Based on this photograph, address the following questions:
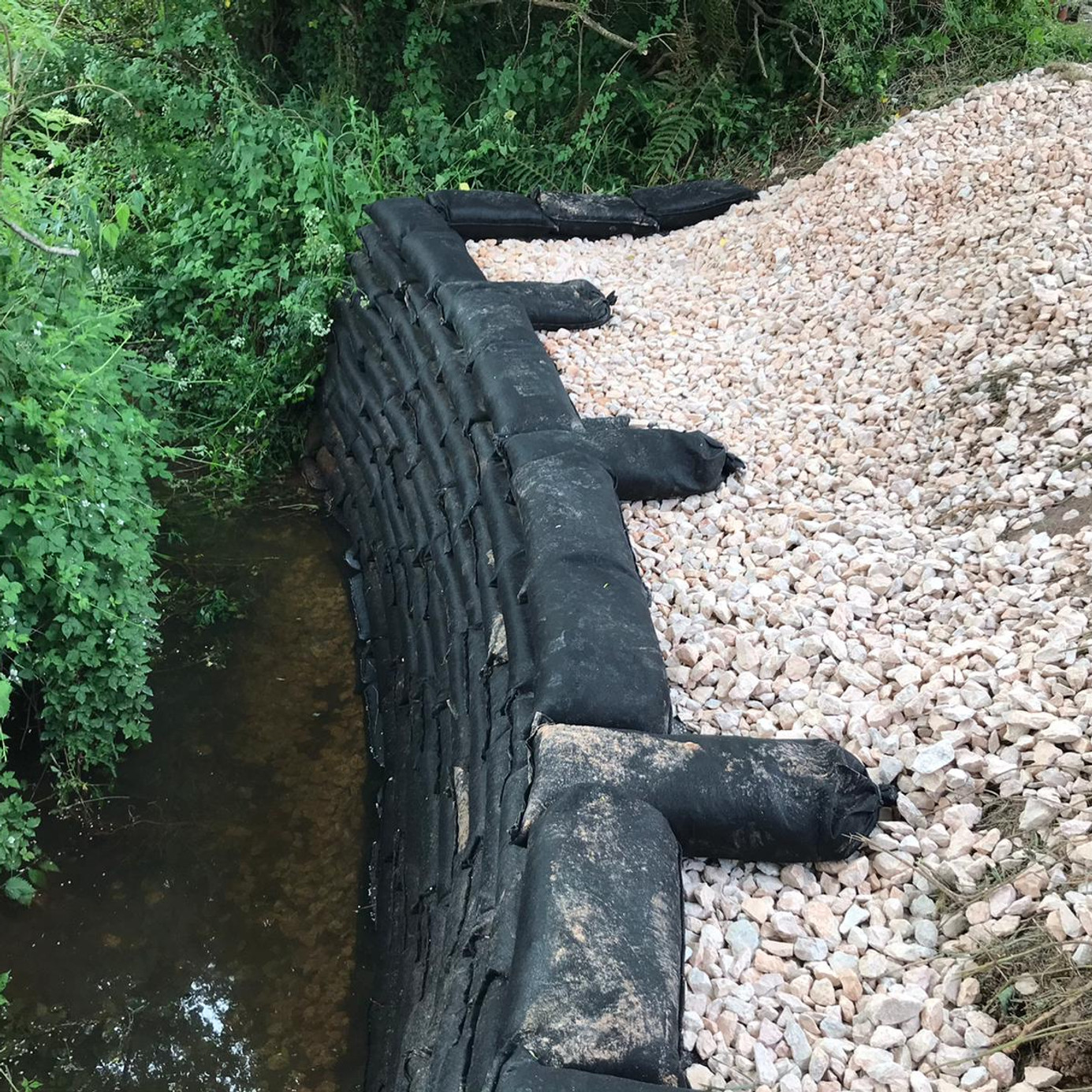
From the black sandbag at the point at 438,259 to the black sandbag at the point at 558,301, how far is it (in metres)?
0.10

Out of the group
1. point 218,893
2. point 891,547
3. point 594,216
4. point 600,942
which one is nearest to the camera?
point 600,942

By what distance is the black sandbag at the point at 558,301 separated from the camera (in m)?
4.94

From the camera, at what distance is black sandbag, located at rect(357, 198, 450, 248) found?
545cm

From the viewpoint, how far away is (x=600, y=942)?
85.7 inches

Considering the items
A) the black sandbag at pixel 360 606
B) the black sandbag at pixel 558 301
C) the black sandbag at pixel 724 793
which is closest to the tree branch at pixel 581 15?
the black sandbag at pixel 558 301

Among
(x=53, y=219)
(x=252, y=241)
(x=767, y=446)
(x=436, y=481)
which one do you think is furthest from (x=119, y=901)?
(x=252, y=241)

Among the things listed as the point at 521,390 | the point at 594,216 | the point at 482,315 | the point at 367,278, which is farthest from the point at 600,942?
the point at 594,216

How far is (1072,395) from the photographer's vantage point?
3662 millimetres

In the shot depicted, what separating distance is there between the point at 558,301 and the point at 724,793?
314 cm

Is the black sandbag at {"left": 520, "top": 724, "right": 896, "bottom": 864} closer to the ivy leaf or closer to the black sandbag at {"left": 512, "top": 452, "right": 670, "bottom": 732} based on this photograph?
the black sandbag at {"left": 512, "top": 452, "right": 670, "bottom": 732}

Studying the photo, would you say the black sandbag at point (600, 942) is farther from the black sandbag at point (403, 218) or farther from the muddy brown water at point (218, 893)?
the black sandbag at point (403, 218)

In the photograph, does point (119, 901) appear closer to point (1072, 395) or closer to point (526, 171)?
point (1072, 395)

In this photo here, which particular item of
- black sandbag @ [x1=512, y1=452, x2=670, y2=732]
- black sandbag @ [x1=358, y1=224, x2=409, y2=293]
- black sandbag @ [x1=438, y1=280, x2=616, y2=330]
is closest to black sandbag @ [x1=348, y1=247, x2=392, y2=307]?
black sandbag @ [x1=358, y1=224, x2=409, y2=293]

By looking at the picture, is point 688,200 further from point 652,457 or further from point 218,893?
point 218,893
